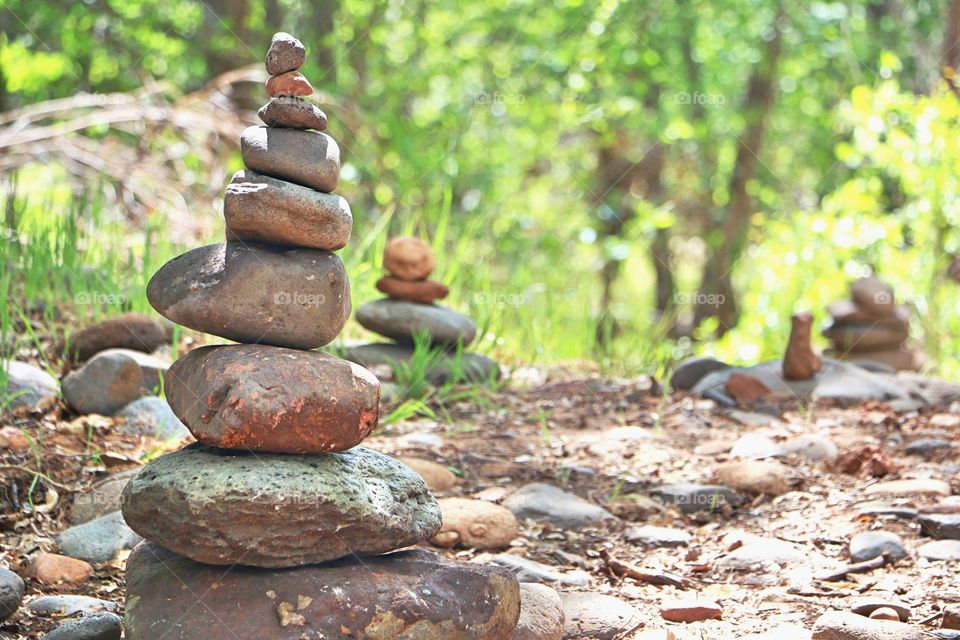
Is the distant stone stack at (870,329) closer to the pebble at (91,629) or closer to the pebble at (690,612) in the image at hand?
the pebble at (690,612)

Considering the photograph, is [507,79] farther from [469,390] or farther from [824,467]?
[824,467]

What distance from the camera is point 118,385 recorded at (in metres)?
4.36

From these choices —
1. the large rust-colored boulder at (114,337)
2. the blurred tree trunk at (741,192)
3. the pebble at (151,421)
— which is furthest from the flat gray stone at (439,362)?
the blurred tree trunk at (741,192)

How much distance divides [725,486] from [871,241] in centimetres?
443

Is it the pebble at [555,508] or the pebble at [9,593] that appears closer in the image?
the pebble at [9,593]

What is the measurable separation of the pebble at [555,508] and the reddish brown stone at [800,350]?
2.08 metres

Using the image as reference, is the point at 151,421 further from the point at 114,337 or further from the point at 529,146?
the point at 529,146

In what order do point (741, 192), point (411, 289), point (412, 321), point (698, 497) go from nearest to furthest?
point (698, 497)
point (412, 321)
point (411, 289)
point (741, 192)

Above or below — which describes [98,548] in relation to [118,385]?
below

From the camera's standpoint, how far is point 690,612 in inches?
122

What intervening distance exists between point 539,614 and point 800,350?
3.21m

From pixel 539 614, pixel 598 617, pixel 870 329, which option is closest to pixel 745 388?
pixel 870 329

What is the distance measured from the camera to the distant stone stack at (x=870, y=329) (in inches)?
259

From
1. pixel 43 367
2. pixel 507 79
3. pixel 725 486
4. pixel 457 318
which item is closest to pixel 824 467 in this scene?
pixel 725 486
